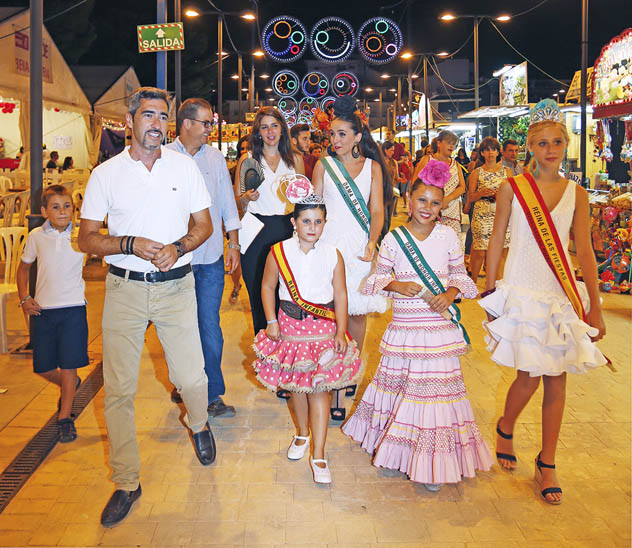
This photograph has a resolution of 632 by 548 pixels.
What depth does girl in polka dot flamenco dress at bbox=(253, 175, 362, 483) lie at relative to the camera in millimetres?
4223

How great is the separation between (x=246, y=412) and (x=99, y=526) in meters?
1.82

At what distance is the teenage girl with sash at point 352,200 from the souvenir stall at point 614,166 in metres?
5.91

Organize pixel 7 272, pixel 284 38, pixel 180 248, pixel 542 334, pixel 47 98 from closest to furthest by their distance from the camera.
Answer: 1. pixel 180 248
2. pixel 542 334
3. pixel 7 272
4. pixel 284 38
5. pixel 47 98

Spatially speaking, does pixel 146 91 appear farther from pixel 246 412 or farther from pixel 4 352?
pixel 4 352

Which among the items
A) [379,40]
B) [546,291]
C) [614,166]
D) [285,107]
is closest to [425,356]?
[546,291]

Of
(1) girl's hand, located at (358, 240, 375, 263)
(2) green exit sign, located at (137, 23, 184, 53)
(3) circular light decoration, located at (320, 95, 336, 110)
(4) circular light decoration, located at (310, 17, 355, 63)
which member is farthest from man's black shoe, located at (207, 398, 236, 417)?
(4) circular light decoration, located at (310, 17, 355, 63)

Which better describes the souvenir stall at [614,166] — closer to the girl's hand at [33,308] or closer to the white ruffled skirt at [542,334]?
the white ruffled skirt at [542,334]

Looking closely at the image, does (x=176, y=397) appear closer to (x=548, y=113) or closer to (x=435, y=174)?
(x=435, y=174)

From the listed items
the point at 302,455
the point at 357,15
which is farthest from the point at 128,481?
the point at 357,15

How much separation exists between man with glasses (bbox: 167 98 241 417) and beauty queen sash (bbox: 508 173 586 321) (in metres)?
2.13

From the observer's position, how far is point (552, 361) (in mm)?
4020

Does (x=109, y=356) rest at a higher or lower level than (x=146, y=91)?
lower

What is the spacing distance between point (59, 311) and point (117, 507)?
1.75 metres

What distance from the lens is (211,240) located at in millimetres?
5184
